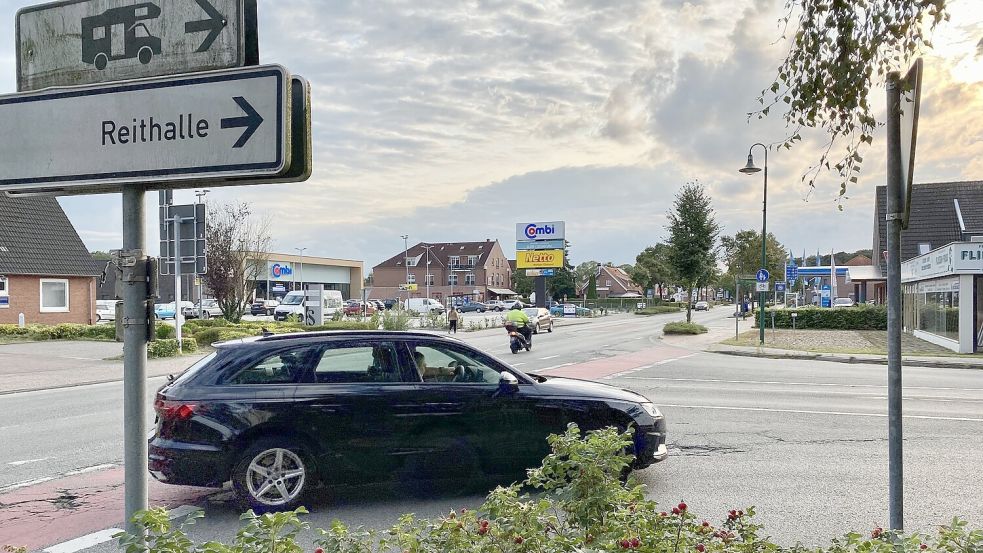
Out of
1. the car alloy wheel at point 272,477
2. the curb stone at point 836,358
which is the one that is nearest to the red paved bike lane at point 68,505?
the car alloy wheel at point 272,477

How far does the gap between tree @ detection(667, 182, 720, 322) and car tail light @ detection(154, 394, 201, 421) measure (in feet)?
117

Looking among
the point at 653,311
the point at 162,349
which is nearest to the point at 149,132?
the point at 162,349

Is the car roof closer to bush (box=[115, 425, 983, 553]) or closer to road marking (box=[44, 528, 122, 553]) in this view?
road marking (box=[44, 528, 122, 553])

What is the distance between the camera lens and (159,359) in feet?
71.7

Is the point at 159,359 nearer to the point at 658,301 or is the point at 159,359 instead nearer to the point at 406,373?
the point at 406,373

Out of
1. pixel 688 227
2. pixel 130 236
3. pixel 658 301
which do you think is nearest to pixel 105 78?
pixel 130 236

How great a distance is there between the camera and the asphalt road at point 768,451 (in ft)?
Result: 20.0

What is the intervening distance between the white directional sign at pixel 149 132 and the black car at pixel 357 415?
4016 millimetres

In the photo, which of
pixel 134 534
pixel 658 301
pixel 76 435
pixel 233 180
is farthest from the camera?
pixel 658 301

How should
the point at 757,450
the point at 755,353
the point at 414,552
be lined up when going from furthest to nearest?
the point at 755,353, the point at 757,450, the point at 414,552

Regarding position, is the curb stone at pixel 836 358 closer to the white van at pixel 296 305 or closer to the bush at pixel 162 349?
the bush at pixel 162 349

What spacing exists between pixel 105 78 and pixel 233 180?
1.93 ft

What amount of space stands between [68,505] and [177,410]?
146cm

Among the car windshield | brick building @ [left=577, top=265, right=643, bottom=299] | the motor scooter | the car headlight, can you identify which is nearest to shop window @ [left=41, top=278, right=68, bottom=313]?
the car windshield
